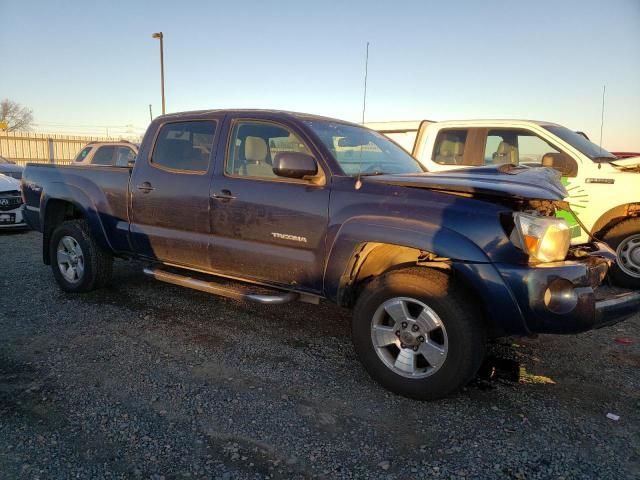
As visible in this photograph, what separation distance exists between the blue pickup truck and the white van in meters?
2.59

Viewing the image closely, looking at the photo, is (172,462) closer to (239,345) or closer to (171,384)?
(171,384)

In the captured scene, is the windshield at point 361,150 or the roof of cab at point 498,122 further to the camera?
the roof of cab at point 498,122

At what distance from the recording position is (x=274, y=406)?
2.91 m

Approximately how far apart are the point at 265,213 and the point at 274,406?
1423 mm

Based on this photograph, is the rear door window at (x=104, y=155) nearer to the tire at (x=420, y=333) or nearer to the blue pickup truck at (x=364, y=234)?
the blue pickup truck at (x=364, y=234)

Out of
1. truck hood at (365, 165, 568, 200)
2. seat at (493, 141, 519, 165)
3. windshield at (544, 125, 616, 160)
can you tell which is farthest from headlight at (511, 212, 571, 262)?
seat at (493, 141, 519, 165)

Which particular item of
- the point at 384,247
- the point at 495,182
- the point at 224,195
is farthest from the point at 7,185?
the point at 495,182

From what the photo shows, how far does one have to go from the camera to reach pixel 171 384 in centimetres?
314

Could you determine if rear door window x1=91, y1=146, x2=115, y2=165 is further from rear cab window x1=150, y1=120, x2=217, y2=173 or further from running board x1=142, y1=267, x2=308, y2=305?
running board x1=142, y1=267, x2=308, y2=305

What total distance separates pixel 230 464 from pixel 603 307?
2.32 meters

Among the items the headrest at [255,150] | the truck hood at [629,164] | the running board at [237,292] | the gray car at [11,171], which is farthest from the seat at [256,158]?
the gray car at [11,171]

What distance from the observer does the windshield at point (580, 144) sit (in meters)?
5.94

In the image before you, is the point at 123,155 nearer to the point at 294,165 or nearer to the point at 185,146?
the point at 185,146

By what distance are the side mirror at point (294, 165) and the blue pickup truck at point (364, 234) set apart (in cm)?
1
